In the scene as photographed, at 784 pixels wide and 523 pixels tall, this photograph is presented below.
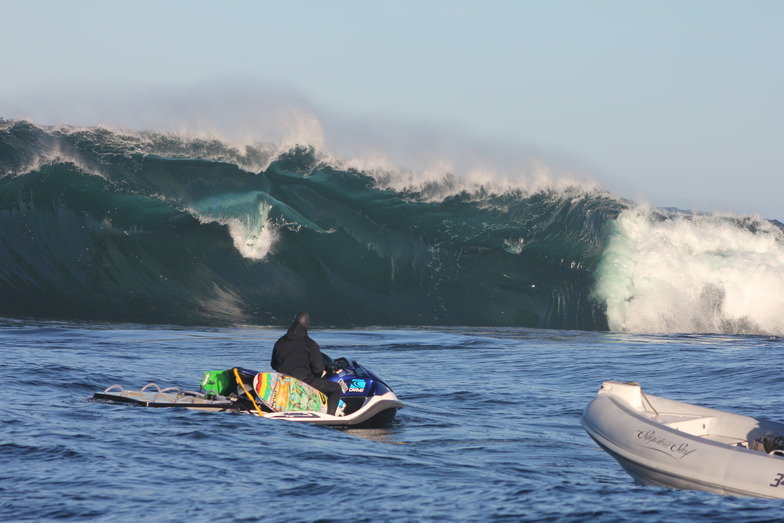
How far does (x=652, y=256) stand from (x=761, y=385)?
12175mm

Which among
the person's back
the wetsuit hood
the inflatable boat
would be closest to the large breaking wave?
the person's back

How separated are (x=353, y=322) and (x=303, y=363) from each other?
36.1ft

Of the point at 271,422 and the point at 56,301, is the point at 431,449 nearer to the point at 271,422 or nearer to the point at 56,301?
the point at 271,422

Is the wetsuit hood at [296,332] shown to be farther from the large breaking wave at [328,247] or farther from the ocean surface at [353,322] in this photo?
the large breaking wave at [328,247]

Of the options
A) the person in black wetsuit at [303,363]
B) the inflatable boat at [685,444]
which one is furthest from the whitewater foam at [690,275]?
the inflatable boat at [685,444]

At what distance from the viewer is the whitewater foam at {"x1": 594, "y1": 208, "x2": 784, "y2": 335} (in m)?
23.6

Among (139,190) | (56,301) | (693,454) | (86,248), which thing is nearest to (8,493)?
(693,454)

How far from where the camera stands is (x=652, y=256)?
1000 inches

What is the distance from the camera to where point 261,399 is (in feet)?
33.8

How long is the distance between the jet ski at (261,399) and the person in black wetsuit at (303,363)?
0.63ft

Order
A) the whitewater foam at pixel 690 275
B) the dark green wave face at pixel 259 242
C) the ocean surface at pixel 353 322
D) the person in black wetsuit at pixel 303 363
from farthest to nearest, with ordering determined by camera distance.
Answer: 1. the whitewater foam at pixel 690 275
2. the dark green wave face at pixel 259 242
3. the person in black wetsuit at pixel 303 363
4. the ocean surface at pixel 353 322

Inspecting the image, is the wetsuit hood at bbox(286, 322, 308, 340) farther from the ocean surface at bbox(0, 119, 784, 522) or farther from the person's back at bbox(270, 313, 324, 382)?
the ocean surface at bbox(0, 119, 784, 522)

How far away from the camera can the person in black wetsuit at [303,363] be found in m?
10.8

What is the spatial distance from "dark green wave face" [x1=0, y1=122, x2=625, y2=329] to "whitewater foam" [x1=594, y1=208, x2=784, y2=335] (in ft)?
2.09
